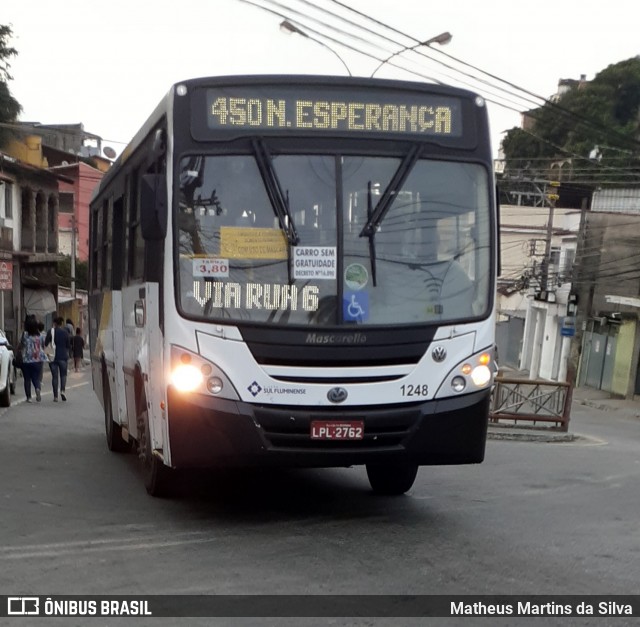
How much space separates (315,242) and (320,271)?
216mm

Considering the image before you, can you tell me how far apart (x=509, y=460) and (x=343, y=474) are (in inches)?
150

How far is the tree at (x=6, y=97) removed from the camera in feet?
181

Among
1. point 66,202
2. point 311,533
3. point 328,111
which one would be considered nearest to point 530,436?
point 311,533

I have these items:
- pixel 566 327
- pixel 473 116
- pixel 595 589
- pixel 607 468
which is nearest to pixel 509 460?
pixel 607 468

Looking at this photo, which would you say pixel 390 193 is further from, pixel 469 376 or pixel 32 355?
pixel 32 355

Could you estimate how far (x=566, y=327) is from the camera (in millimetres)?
48250

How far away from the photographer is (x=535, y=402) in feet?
76.0

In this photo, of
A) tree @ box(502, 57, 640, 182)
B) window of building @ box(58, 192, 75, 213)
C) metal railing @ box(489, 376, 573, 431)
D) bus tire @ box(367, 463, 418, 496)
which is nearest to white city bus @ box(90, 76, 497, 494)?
bus tire @ box(367, 463, 418, 496)

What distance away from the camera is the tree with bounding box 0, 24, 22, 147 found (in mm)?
55250

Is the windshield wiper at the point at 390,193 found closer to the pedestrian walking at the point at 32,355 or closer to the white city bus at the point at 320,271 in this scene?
the white city bus at the point at 320,271

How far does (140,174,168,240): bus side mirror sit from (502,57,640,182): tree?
62398mm

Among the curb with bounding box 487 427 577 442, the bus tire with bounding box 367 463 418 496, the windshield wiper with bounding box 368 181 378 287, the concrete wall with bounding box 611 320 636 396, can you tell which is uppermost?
the windshield wiper with bounding box 368 181 378 287

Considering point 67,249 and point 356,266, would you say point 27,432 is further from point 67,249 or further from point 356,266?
point 67,249

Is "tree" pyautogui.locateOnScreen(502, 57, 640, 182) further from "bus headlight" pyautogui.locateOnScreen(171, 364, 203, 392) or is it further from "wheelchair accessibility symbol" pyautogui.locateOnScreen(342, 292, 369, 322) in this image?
"bus headlight" pyautogui.locateOnScreen(171, 364, 203, 392)
